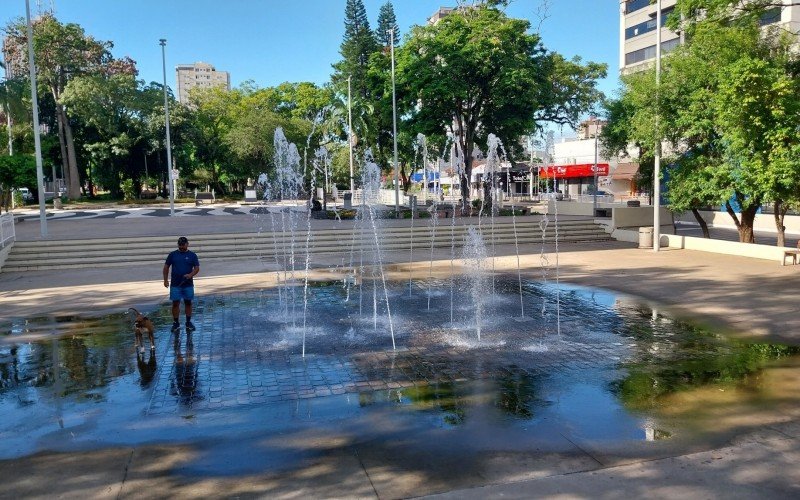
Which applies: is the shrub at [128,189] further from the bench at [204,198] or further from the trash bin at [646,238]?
the trash bin at [646,238]

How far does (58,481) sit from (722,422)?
6.28 meters

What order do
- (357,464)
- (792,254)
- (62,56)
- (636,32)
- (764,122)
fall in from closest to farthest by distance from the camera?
(357,464) → (764,122) → (792,254) → (62,56) → (636,32)

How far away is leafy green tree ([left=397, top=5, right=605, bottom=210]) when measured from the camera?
30078mm

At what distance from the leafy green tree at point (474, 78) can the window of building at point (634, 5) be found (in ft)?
123

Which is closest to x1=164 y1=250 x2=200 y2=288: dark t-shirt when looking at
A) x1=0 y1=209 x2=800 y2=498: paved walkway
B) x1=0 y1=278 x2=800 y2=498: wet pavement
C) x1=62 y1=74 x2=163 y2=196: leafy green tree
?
x1=0 y1=278 x2=800 y2=498: wet pavement

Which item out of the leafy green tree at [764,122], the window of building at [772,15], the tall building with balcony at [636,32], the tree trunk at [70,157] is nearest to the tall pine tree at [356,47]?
the tree trunk at [70,157]

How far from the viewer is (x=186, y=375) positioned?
811cm

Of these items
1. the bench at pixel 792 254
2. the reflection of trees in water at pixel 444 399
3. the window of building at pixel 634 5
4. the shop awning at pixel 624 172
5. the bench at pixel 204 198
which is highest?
the window of building at pixel 634 5

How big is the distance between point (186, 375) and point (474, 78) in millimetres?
26129

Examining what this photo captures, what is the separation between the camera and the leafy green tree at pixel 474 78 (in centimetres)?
3008

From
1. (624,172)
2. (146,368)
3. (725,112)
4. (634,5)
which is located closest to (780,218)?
(725,112)

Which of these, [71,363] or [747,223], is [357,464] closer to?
[71,363]

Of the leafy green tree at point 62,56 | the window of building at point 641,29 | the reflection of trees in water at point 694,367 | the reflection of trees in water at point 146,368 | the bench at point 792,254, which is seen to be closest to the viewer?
the reflection of trees in water at point 694,367

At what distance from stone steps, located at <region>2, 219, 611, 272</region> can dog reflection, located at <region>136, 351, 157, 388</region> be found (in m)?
11.1
